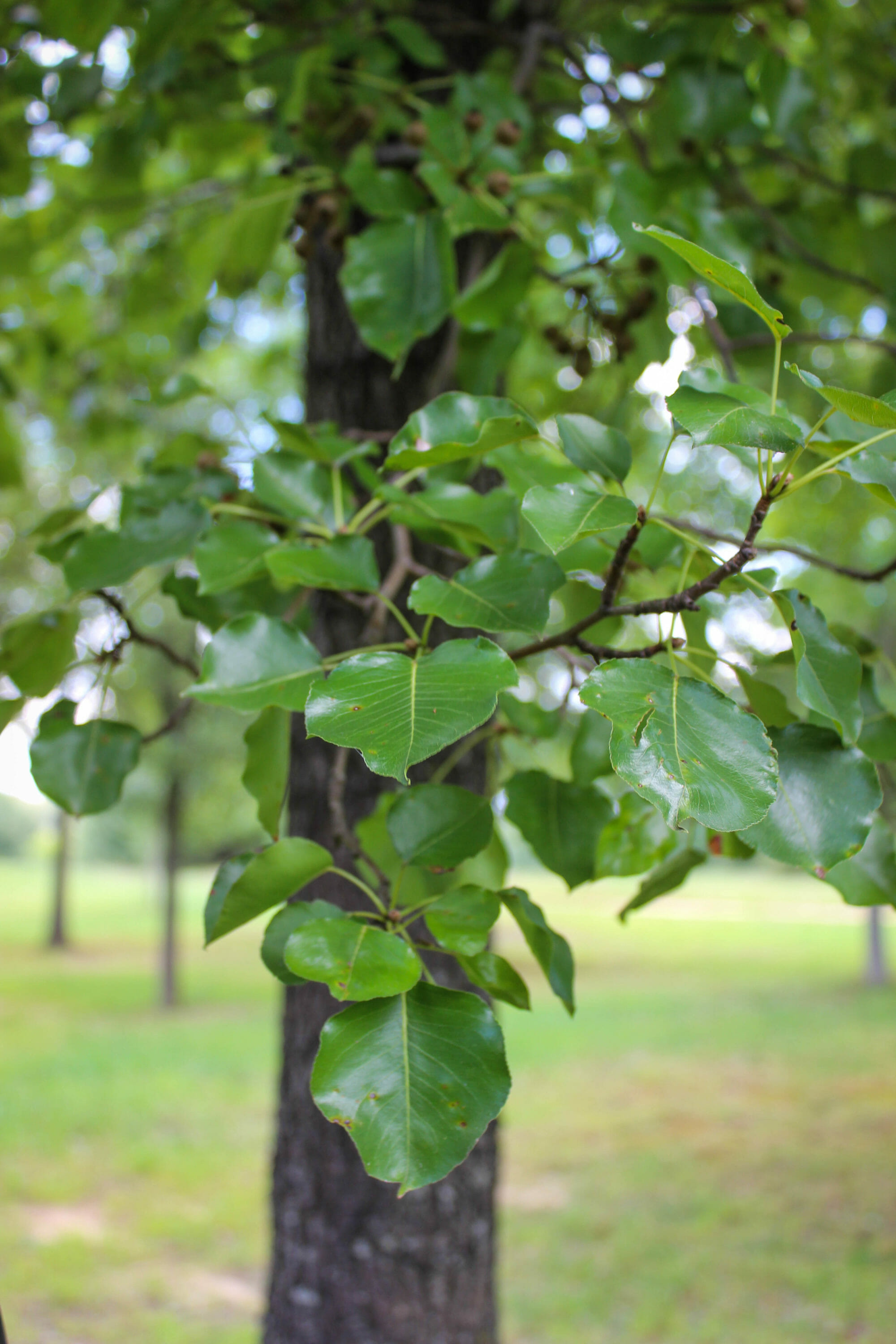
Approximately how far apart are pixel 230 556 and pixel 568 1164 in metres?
5.02

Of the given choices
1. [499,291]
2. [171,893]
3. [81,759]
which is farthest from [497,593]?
[171,893]

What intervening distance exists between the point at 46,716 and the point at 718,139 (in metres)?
1.44

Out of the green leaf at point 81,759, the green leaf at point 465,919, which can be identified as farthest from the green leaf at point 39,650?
the green leaf at point 465,919

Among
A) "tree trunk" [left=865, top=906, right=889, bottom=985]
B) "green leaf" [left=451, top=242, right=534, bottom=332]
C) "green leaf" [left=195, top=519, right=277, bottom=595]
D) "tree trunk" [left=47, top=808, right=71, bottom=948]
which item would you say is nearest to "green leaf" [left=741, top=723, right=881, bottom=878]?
"green leaf" [left=195, top=519, right=277, bottom=595]

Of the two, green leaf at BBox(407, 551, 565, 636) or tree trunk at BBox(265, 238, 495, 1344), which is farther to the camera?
tree trunk at BBox(265, 238, 495, 1344)

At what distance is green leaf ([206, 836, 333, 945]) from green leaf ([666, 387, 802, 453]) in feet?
1.54

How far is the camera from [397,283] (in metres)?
1.42

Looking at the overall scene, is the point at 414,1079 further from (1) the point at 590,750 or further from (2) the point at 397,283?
(2) the point at 397,283

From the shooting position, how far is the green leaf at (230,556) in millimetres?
1044

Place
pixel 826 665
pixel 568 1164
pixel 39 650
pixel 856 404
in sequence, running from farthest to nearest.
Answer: pixel 568 1164 < pixel 39 650 < pixel 826 665 < pixel 856 404

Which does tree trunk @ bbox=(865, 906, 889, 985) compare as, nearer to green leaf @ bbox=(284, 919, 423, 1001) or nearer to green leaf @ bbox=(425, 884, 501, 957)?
green leaf @ bbox=(425, 884, 501, 957)

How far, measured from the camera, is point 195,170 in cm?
305

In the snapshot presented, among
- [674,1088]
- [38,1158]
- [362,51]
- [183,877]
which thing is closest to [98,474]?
[38,1158]

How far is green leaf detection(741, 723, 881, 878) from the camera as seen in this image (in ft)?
2.72
